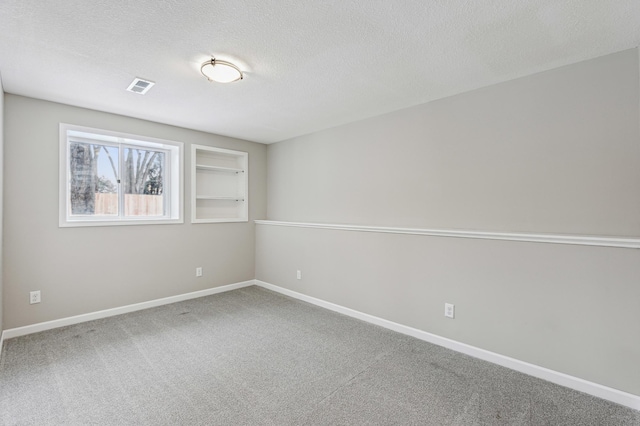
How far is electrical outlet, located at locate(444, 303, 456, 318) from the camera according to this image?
2751mm

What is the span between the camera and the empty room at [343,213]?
1.88 meters

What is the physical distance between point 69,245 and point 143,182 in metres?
1.11

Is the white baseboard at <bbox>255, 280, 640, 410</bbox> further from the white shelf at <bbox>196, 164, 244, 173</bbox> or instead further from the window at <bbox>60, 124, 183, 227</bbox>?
the window at <bbox>60, 124, 183, 227</bbox>

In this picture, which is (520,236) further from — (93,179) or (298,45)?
(93,179)

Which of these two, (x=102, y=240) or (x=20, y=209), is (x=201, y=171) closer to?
(x=102, y=240)

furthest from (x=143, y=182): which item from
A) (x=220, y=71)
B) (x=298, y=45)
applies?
(x=298, y=45)

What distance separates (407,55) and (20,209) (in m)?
3.93

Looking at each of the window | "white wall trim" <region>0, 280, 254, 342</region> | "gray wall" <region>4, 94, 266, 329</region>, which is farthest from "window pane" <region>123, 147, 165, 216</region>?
"white wall trim" <region>0, 280, 254, 342</region>

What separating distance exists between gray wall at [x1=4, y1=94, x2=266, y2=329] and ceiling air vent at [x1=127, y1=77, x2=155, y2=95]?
101cm

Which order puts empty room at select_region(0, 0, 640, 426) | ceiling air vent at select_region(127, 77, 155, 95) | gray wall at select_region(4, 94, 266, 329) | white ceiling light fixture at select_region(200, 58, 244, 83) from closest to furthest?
1. empty room at select_region(0, 0, 640, 426)
2. white ceiling light fixture at select_region(200, 58, 244, 83)
3. ceiling air vent at select_region(127, 77, 155, 95)
4. gray wall at select_region(4, 94, 266, 329)

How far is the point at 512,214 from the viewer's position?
2576 mm

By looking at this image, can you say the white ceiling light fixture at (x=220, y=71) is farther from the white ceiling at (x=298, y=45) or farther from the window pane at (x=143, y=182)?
the window pane at (x=143, y=182)

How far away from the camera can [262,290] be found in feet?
15.4

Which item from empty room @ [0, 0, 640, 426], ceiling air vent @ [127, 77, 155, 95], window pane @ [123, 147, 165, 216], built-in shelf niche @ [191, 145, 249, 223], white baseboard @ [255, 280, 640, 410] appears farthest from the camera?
built-in shelf niche @ [191, 145, 249, 223]
